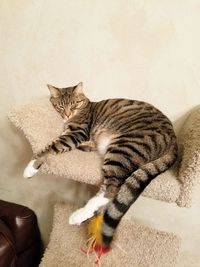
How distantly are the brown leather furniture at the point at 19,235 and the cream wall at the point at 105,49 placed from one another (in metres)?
0.31

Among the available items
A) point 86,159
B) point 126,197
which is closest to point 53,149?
point 86,159

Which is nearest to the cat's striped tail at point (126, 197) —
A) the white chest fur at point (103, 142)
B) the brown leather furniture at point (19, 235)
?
the white chest fur at point (103, 142)

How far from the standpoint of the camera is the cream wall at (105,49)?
1188 mm

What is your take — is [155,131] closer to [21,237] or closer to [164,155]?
[164,155]

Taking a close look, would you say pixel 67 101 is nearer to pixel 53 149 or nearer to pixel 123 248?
pixel 53 149

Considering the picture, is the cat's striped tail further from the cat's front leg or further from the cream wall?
the cream wall

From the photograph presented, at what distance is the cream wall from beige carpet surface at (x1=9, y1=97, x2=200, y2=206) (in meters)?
0.22

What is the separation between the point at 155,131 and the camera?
1.03 m

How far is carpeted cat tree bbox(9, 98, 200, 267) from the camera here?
90cm

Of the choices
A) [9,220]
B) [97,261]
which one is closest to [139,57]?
[97,261]

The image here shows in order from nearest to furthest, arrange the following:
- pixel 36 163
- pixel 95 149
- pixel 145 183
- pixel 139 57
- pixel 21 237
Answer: pixel 145 183 → pixel 36 163 → pixel 95 149 → pixel 139 57 → pixel 21 237

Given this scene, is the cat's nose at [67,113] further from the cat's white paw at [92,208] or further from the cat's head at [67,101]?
the cat's white paw at [92,208]

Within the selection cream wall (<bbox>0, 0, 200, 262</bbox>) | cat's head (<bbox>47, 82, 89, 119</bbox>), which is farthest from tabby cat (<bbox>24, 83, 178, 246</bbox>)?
cream wall (<bbox>0, 0, 200, 262</bbox>)

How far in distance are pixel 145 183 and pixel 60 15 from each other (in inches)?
35.5
